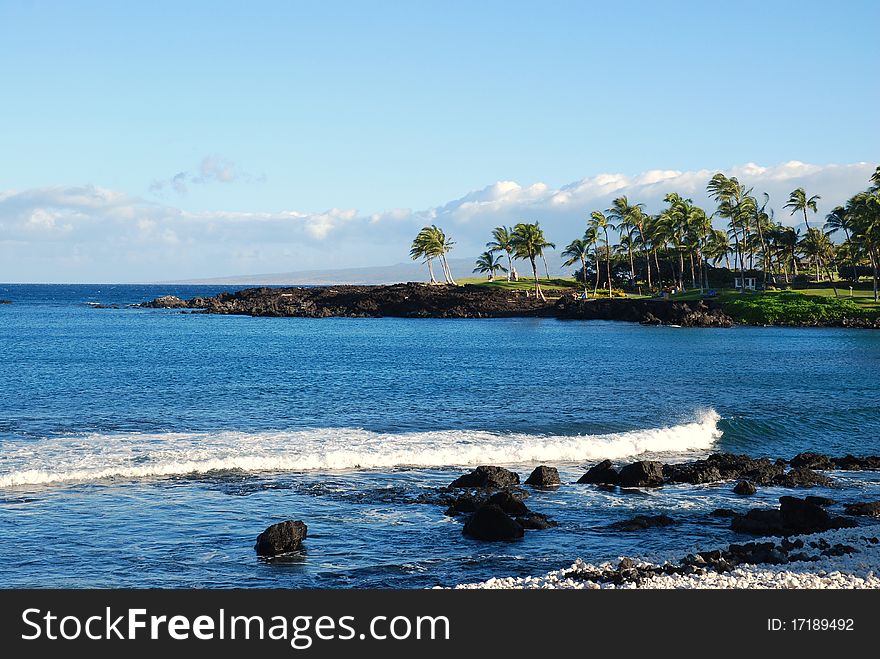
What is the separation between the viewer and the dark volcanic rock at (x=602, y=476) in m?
25.1

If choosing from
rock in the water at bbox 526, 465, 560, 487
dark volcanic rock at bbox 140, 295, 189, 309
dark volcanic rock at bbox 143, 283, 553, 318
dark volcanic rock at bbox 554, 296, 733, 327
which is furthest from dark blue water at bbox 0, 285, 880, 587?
dark volcanic rock at bbox 140, 295, 189, 309

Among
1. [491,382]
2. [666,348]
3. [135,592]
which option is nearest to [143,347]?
[491,382]

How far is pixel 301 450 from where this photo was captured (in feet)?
97.0

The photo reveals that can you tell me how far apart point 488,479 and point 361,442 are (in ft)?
26.2

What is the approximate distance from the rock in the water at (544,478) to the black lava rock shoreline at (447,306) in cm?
8111

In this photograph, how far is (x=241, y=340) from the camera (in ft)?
284

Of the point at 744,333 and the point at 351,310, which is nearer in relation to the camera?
the point at 744,333

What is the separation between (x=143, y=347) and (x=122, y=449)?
50260 mm

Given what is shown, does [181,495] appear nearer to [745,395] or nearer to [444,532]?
[444,532]

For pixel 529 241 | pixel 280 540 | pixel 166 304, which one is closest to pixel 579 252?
pixel 529 241

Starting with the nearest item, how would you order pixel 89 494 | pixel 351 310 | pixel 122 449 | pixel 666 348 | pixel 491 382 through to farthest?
pixel 89 494
pixel 122 449
pixel 491 382
pixel 666 348
pixel 351 310

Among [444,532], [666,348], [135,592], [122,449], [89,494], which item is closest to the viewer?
[135,592]

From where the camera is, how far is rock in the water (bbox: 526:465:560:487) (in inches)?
980

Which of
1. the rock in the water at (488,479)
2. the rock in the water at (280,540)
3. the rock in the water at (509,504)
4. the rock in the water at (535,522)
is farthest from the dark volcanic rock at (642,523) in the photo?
the rock in the water at (280,540)
